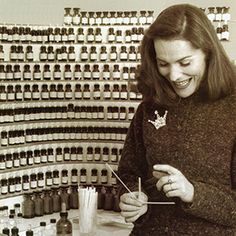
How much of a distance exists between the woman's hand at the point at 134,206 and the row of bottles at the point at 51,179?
2722 mm

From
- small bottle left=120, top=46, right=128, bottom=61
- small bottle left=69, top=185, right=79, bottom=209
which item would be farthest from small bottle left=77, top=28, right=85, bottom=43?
small bottle left=69, top=185, right=79, bottom=209

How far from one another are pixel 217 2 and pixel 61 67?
1.45m

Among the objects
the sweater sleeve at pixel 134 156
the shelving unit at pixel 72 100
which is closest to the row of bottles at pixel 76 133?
the shelving unit at pixel 72 100

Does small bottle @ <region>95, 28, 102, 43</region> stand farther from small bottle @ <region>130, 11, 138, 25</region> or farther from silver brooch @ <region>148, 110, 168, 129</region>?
silver brooch @ <region>148, 110, 168, 129</region>

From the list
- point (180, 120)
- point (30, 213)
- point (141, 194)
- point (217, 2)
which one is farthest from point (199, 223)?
point (217, 2)

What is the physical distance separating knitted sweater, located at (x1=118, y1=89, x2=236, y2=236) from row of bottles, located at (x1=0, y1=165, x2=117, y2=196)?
2680 mm

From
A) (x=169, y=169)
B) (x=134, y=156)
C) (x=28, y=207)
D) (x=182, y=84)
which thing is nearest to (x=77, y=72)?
(x=28, y=207)

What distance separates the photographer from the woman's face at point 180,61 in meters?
1.45

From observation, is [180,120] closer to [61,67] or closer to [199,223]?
[199,223]

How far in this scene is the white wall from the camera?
4305 millimetres

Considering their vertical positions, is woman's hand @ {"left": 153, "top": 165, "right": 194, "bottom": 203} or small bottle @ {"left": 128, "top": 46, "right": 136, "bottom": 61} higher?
small bottle @ {"left": 128, "top": 46, "right": 136, "bottom": 61}

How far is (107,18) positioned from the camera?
447cm

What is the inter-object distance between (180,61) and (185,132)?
0.21m

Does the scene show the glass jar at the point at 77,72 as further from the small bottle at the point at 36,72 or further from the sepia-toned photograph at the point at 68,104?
the small bottle at the point at 36,72
